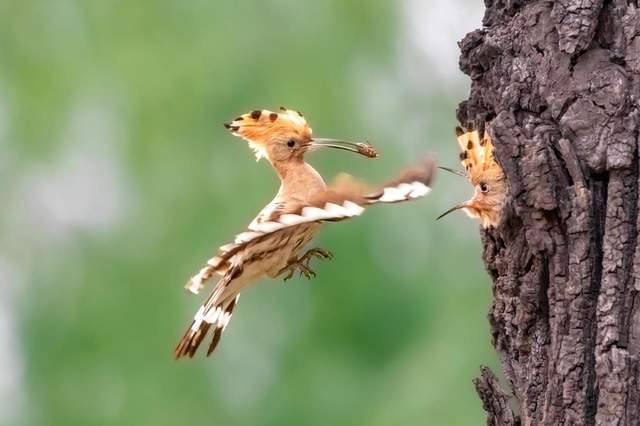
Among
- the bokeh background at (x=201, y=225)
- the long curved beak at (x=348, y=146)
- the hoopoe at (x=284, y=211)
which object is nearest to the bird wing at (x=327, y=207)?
the hoopoe at (x=284, y=211)

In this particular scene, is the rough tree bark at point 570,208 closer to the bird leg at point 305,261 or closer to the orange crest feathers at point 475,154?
the orange crest feathers at point 475,154

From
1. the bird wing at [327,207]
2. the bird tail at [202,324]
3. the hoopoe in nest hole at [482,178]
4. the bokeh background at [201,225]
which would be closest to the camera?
the bird wing at [327,207]

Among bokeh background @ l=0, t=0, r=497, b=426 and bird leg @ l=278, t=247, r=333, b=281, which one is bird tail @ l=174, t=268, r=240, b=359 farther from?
bokeh background @ l=0, t=0, r=497, b=426

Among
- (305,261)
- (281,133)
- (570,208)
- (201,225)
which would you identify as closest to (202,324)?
(305,261)

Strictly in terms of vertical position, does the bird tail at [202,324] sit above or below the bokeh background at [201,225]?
below

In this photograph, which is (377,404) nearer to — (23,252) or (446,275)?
(446,275)

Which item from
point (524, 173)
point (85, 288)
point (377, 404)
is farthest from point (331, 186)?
point (85, 288)

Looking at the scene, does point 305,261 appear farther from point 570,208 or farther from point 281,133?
point 570,208
